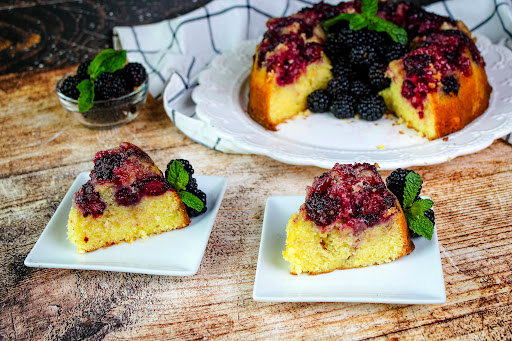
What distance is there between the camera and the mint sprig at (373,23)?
3104mm

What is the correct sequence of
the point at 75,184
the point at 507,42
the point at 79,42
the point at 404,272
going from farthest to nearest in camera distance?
the point at 79,42 → the point at 507,42 → the point at 75,184 → the point at 404,272

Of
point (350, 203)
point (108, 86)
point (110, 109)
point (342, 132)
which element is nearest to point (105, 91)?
point (108, 86)

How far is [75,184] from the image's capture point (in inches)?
96.3

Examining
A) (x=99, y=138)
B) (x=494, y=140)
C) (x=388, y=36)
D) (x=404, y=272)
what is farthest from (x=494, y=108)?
(x=99, y=138)

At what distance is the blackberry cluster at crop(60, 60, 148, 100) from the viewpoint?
9.75 ft

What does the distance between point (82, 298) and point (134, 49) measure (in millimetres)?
2169

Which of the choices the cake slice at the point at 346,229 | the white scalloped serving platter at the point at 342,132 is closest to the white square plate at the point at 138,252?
the cake slice at the point at 346,229

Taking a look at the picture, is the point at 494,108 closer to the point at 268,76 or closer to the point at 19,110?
the point at 268,76

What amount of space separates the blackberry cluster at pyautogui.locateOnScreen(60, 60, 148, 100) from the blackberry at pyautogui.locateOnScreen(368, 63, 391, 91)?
141 cm

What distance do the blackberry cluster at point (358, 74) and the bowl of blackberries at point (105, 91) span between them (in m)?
1.09

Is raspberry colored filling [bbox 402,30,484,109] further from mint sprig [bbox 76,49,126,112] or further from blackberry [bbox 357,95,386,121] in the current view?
mint sprig [bbox 76,49,126,112]

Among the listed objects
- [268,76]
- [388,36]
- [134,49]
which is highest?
[388,36]

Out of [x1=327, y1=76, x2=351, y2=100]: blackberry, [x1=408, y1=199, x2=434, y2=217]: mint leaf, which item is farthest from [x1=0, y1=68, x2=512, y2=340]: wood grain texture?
[x1=327, y1=76, x2=351, y2=100]: blackberry

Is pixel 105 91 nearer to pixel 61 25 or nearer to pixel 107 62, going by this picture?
pixel 107 62
